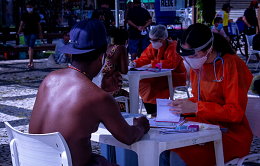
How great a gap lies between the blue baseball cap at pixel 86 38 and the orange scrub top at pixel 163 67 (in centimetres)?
303

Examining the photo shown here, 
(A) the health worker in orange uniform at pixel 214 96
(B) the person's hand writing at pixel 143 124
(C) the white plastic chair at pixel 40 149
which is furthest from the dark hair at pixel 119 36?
(C) the white plastic chair at pixel 40 149

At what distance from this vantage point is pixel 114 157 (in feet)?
8.45

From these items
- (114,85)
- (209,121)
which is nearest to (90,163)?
(209,121)

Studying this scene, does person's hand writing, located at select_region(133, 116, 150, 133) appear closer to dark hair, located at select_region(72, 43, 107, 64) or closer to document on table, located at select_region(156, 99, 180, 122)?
document on table, located at select_region(156, 99, 180, 122)

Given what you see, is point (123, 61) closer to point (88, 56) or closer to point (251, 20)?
point (88, 56)

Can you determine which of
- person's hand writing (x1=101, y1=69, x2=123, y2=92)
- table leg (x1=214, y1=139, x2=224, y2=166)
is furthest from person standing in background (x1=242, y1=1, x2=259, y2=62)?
table leg (x1=214, y1=139, x2=224, y2=166)

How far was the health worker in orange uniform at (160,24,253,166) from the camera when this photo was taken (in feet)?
7.53

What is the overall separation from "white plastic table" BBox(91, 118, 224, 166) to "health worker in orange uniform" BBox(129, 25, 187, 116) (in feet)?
8.97

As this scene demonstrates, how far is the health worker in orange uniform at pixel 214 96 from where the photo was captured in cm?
229

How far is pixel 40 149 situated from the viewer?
1651mm

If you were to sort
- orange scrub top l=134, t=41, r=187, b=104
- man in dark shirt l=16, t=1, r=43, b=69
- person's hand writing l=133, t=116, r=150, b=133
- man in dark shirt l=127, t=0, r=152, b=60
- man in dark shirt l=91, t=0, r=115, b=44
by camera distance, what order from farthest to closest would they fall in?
man in dark shirt l=16, t=1, r=43, b=69, man in dark shirt l=91, t=0, r=115, b=44, man in dark shirt l=127, t=0, r=152, b=60, orange scrub top l=134, t=41, r=187, b=104, person's hand writing l=133, t=116, r=150, b=133

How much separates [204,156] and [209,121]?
29 centimetres

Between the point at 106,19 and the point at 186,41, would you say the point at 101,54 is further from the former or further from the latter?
the point at 106,19

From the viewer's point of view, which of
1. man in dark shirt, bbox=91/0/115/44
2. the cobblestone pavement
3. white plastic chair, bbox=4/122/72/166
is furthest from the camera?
man in dark shirt, bbox=91/0/115/44
